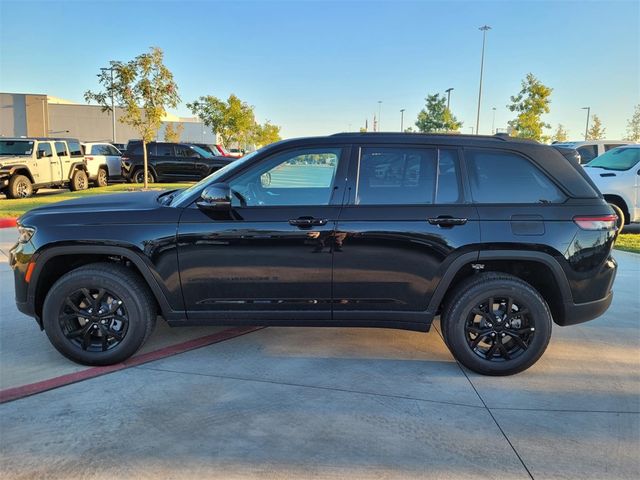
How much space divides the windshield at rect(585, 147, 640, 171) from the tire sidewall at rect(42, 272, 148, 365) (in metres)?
9.94

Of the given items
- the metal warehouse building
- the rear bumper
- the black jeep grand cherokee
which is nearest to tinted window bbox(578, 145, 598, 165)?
the black jeep grand cherokee

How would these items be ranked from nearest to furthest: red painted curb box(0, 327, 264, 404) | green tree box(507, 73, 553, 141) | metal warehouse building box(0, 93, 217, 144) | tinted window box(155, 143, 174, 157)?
red painted curb box(0, 327, 264, 404) → tinted window box(155, 143, 174, 157) → green tree box(507, 73, 553, 141) → metal warehouse building box(0, 93, 217, 144)

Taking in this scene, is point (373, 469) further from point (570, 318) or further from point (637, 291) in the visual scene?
point (637, 291)

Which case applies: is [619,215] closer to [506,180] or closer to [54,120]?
[506,180]

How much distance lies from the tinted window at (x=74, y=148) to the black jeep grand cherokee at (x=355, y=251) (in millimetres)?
14147

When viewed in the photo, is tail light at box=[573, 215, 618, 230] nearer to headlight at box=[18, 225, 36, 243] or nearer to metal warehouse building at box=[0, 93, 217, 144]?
headlight at box=[18, 225, 36, 243]

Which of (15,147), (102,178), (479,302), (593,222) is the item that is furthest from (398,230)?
(102,178)

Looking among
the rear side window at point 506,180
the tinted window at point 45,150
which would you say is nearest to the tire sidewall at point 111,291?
the rear side window at point 506,180

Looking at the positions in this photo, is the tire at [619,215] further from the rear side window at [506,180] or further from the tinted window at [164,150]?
the tinted window at [164,150]

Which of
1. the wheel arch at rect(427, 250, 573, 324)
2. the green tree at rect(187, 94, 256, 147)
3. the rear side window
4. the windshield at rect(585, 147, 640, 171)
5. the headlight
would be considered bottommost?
the wheel arch at rect(427, 250, 573, 324)

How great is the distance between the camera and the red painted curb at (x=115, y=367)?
Result: 336cm

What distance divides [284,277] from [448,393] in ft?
4.73

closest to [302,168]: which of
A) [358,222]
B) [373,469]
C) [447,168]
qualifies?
[358,222]

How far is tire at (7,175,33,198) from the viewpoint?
13.9m
